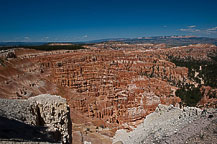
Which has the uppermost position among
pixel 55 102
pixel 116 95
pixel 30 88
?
pixel 55 102

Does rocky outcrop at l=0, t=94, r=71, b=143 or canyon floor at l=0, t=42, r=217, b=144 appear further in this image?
canyon floor at l=0, t=42, r=217, b=144

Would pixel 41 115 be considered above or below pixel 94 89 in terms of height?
above

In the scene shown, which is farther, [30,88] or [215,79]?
[215,79]

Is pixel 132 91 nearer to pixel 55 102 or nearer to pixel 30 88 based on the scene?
pixel 30 88

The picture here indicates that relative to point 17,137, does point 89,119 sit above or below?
below

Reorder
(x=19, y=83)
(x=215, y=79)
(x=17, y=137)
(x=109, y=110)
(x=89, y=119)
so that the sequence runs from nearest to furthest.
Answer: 1. (x=17, y=137)
2. (x=19, y=83)
3. (x=89, y=119)
4. (x=109, y=110)
5. (x=215, y=79)

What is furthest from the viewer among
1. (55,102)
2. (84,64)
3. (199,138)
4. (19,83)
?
(84,64)

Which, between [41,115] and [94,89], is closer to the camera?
[41,115]

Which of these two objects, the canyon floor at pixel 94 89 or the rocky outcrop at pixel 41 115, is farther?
the canyon floor at pixel 94 89

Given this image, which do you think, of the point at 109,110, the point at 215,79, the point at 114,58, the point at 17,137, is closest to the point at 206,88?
the point at 215,79

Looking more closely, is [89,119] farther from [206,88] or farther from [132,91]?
[206,88]
